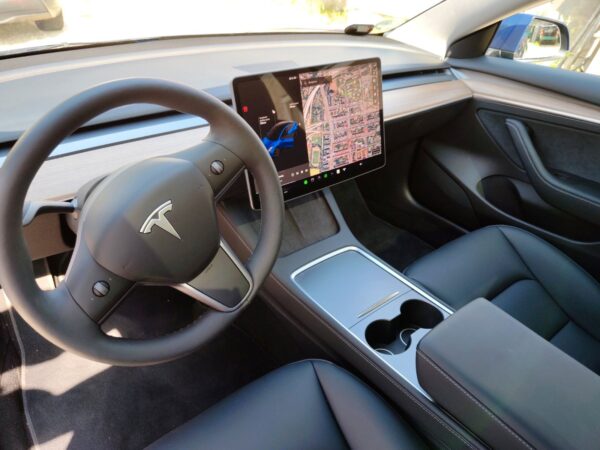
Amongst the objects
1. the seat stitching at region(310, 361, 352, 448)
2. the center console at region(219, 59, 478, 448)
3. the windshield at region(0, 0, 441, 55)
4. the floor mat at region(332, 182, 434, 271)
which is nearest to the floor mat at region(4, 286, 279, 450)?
the center console at region(219, 59, 478, 448)

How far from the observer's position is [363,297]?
1306mm

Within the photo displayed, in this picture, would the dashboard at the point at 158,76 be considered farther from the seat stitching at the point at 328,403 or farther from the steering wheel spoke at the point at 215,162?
the seat stitching at the point at 328,403

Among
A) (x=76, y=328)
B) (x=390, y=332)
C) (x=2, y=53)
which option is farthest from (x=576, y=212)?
(x=2, y=53)

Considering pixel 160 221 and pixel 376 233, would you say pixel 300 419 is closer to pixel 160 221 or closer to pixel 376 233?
pixel 160 221

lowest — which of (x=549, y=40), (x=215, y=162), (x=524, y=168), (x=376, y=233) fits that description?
(x=376, y=233)

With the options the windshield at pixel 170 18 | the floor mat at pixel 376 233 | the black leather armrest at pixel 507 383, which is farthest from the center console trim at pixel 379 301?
the windshield at pixel 170 18

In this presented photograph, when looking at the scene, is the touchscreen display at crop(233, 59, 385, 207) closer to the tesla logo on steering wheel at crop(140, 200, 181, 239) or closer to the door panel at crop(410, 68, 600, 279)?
the tesla logo on steering wheel at crop(140, 200, 181, 239)

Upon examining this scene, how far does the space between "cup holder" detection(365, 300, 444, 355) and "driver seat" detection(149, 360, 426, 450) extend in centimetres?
20

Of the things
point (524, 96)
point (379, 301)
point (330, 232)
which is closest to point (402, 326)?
point (379, 301)

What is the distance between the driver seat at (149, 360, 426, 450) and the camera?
3.10 feet

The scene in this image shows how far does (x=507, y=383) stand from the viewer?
83 centimetres

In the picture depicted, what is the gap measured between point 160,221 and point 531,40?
76.6 inches

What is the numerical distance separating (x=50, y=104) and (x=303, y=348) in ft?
3.04

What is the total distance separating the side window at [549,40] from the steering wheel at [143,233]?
63.7 inches
